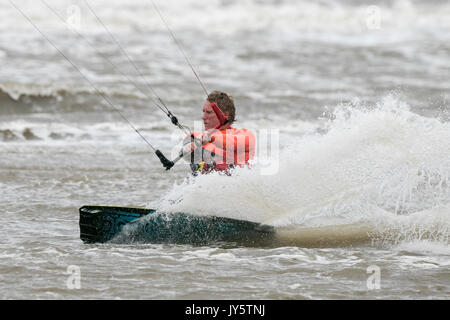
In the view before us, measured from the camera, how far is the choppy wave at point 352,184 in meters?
6.72

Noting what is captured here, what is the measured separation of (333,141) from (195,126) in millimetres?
7409

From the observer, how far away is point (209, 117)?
7.12m

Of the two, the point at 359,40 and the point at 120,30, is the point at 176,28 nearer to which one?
the point at 120,30

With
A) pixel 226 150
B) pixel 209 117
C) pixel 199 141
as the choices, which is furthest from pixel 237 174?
pixel 209 117

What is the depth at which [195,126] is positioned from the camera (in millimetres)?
14320

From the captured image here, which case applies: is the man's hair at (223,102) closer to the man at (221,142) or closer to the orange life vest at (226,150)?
the man at (221,142)

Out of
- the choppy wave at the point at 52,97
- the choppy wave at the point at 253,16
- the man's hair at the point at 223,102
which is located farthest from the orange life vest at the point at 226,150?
the choppy wave at the point at 253,16

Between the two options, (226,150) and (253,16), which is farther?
(253,16)

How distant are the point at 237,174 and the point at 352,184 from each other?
98 cm

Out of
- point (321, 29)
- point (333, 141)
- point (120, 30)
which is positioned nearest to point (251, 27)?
point (321, 29)

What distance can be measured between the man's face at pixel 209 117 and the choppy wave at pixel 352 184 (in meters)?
0.52

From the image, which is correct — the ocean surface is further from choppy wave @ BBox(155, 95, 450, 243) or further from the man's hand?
the man's hand

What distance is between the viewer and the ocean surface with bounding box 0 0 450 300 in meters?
5.76

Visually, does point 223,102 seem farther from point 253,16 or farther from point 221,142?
point 253,16
